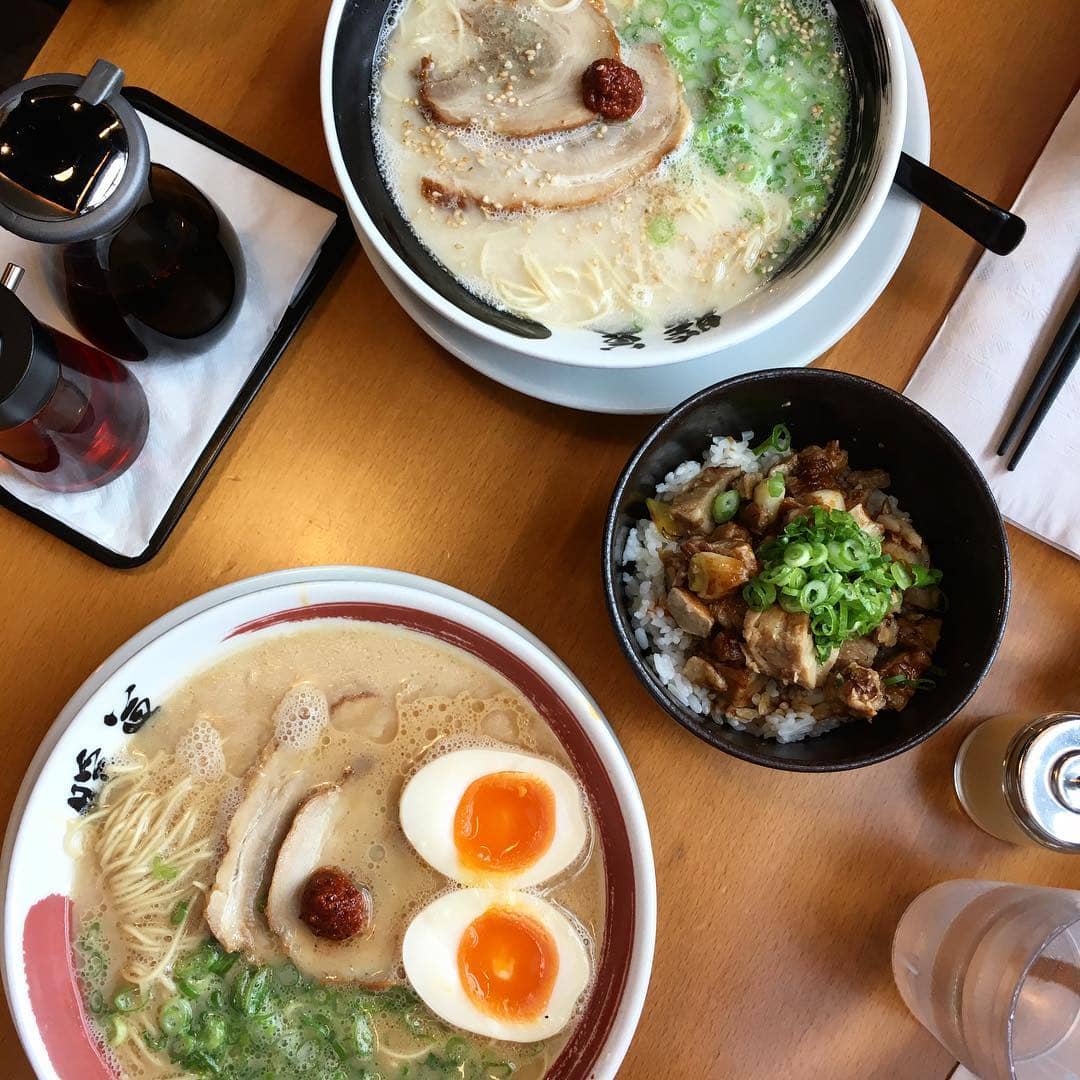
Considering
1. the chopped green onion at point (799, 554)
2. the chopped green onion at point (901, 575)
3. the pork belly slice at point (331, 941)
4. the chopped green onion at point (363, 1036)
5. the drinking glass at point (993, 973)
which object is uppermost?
the chopped green onion at point (901, 575)

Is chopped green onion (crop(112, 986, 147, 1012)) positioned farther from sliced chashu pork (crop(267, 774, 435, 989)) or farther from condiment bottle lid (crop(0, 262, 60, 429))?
condiment bottle lid (crop(0, 262, 60, 429))

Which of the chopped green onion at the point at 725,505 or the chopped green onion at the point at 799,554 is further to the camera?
the chopped green onion at the point at 725,505

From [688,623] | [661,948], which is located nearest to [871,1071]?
[661,948]

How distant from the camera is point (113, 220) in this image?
115cm

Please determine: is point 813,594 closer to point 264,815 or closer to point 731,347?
point 731,347

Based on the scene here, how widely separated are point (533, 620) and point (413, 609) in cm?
24

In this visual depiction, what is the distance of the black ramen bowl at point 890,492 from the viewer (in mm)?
1342

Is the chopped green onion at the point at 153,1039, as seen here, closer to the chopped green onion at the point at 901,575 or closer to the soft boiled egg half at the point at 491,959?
the soft boiled egg half at the point at 491,959

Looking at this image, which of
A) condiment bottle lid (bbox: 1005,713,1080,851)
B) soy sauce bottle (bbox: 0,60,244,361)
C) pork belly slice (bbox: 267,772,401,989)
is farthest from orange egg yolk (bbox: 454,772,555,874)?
soy sauce bottle (bbox: 0,60,244,361)

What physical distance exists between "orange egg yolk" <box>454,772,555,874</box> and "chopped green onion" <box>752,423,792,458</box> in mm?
599

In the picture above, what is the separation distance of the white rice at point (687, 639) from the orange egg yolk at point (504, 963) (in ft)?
1.38

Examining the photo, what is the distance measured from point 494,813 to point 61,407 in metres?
0.84

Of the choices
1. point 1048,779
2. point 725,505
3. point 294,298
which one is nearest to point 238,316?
point 294,298

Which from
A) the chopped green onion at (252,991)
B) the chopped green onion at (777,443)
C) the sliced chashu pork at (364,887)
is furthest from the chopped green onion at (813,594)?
the chopped green onion at (252,991)
